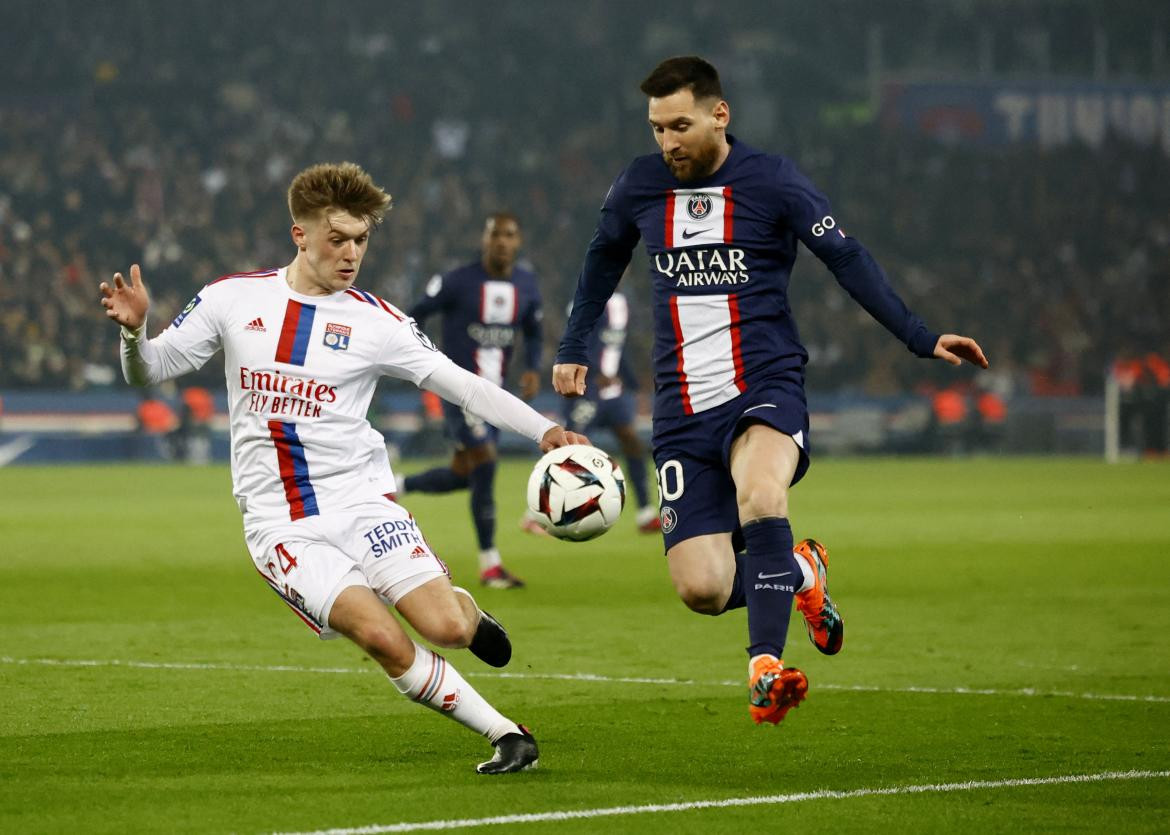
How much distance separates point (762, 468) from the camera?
623 cm

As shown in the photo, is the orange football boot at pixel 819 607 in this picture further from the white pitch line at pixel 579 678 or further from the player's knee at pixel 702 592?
the white pitch line at pixel 579 678

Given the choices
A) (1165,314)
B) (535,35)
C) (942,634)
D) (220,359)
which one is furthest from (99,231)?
(942,634)

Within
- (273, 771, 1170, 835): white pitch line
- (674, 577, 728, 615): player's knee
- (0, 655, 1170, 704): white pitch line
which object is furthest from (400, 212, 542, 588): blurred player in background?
(273, 771, 1170, 835): white pitch line

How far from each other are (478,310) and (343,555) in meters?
7.06

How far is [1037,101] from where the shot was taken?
132 ft

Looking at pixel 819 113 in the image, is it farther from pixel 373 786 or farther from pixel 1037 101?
pixel 373 786

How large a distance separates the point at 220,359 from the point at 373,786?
80.7ft

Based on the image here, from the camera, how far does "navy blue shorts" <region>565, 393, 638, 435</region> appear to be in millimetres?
16781

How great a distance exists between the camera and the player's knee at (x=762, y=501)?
6144 mm

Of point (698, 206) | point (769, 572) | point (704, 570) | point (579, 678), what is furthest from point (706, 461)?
point (579, 678)

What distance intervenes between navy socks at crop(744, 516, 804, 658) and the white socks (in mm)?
876

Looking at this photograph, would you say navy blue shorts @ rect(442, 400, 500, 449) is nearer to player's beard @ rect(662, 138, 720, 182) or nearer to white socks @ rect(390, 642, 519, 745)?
player's beard @ rect(662, 138, 720, 182)

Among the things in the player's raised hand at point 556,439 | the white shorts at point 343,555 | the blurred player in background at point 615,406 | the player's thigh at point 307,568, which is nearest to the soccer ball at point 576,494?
the player's raised hand at point 556,439

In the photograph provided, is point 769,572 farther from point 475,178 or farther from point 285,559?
point 475,178
